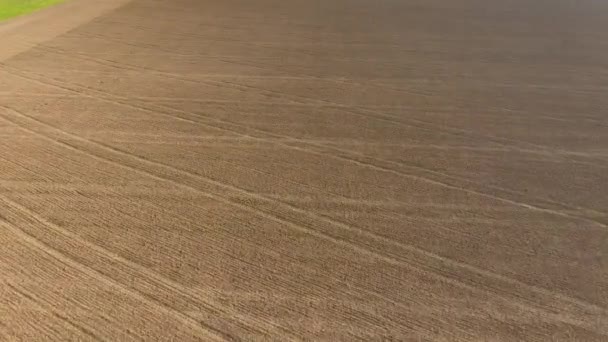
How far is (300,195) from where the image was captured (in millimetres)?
3680

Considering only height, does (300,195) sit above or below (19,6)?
below

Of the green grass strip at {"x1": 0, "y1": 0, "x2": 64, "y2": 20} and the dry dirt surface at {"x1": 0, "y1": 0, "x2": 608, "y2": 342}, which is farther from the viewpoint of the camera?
the green grass strip at {"x1": 0, "y1": 0, "x2": 64, "y2": 20}

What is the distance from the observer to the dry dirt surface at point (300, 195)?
2.67 m

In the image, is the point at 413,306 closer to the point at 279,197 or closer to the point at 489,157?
the point at 279,197

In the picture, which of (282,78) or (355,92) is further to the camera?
(282,78)

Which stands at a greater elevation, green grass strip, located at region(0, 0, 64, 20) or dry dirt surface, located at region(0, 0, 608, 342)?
green grass strip, located at region(0, 0, 64, 20)

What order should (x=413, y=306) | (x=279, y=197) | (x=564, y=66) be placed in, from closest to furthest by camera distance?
(x=413, y=306) → (x=279, y=197) → (x=564, y=66)

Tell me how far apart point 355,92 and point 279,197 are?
2.30 meters

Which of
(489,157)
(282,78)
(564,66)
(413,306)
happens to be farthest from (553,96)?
(413,306)

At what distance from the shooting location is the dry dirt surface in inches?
105

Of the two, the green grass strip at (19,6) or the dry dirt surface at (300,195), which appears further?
the green grass strip at (19,6)

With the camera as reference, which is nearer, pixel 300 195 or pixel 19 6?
pixel 300 195

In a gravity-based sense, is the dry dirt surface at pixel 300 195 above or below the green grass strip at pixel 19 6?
below

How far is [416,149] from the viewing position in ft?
14.4
